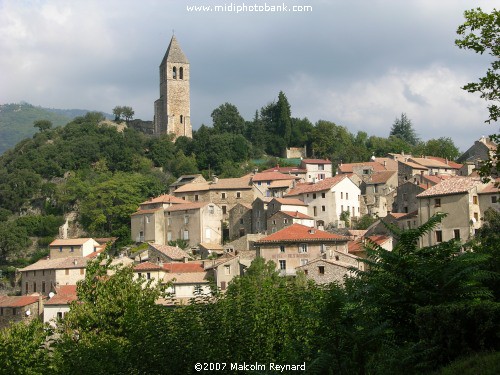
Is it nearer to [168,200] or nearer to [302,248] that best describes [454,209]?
[302,248]

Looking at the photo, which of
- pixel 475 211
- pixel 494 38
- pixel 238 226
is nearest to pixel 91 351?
pixel 494 38

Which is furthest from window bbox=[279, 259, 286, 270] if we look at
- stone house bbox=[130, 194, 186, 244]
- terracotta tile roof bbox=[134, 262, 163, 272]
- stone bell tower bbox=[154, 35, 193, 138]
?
stone bell tower bbox=[154, 35, 193, 138]

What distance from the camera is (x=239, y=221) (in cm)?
7775

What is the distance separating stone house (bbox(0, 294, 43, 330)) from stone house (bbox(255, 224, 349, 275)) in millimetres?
19047

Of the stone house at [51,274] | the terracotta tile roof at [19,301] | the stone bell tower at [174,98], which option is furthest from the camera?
the stone bell tower at [174,98]

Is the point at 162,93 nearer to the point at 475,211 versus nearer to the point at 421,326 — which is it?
the point at 475,211

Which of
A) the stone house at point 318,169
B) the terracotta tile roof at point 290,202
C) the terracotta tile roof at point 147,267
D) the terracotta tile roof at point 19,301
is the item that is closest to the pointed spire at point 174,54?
the stone house at point 318,169

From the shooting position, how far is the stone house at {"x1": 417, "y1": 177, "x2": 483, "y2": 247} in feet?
186

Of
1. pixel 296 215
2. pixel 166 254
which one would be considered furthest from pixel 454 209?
pixel 166 254

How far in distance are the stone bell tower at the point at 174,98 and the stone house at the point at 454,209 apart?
61.0 m

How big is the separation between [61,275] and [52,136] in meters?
48.0

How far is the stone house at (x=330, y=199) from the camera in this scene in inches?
2982

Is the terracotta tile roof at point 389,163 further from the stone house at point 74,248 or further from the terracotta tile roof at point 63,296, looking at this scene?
the terracotta tile roof at point 63,296

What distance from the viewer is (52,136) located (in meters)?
116
